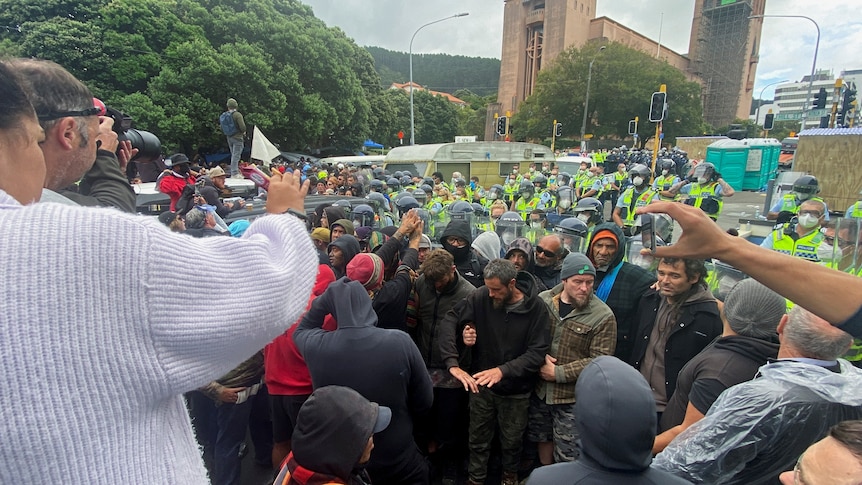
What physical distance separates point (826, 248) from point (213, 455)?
6.23m

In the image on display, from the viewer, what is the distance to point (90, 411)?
0.86 m

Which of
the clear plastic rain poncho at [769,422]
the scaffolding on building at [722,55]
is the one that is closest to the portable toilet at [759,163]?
the clear plastic rain poncho at [769,422]

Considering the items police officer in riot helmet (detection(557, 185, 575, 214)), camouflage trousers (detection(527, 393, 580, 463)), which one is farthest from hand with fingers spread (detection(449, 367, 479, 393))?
police officer in riot helmet (detection(557, 185, 575, 214))

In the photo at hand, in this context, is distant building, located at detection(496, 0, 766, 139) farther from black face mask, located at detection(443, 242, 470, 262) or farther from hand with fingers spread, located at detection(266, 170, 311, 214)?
hand with fingers spread, located at detection(266, 170, 311, 214)

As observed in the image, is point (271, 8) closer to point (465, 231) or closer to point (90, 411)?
point (465, 231)

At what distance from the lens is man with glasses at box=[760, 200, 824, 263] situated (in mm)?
5004

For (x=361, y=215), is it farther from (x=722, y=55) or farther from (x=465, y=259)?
(x=722, y=55)

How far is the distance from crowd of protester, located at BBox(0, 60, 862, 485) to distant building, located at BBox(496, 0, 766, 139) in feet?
209

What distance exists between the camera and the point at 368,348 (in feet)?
8.08

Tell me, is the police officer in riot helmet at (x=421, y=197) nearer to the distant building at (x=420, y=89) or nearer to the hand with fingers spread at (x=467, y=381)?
the hand with fingers spread at (x=467, y=381)

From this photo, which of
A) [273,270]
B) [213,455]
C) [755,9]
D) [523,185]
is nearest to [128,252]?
[273,270]

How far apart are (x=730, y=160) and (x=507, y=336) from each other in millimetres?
23480

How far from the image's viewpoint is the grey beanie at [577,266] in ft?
10.1

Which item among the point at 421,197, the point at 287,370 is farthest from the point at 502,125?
the point at 287,370
